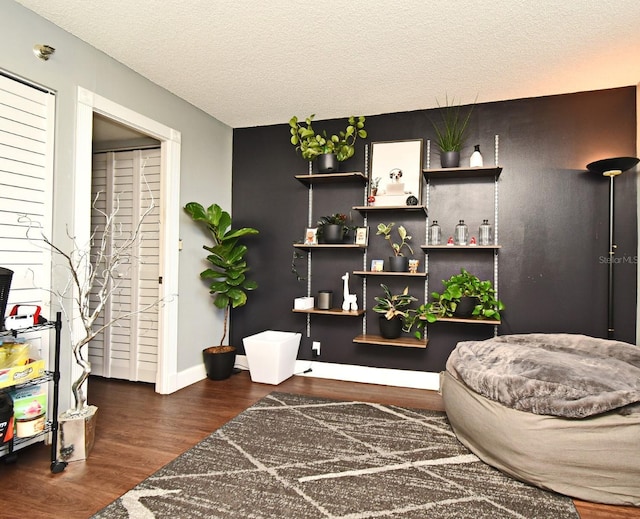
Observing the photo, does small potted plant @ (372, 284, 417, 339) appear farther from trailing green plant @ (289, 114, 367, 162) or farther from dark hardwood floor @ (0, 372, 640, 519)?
trailing green plant @ (289, 114, 367, 162)

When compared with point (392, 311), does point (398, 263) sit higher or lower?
higher

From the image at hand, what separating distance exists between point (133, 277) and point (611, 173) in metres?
4.24

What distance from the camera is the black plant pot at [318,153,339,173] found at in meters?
3.89

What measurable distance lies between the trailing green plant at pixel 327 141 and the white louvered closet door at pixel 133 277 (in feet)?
4.49

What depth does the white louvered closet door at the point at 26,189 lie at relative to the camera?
2303mm

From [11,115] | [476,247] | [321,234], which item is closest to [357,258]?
[321,234]

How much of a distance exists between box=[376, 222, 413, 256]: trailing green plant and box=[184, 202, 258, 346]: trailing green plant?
123 centimetres

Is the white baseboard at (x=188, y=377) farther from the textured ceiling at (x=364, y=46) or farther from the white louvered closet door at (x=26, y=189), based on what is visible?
the textured ceiling at (x=364, y=46)

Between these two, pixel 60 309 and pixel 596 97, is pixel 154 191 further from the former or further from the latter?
pixel 596 97

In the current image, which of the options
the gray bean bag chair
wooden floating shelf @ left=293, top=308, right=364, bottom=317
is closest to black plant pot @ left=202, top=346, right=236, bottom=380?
wooden floating shelf @ left=293, top=308, right=364, bottom=317

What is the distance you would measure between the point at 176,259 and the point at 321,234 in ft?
4.47

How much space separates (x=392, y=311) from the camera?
3.68 meters

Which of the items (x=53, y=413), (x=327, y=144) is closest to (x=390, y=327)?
(x=327, y=144)

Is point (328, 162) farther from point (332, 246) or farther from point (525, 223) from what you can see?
point (525, 223)
